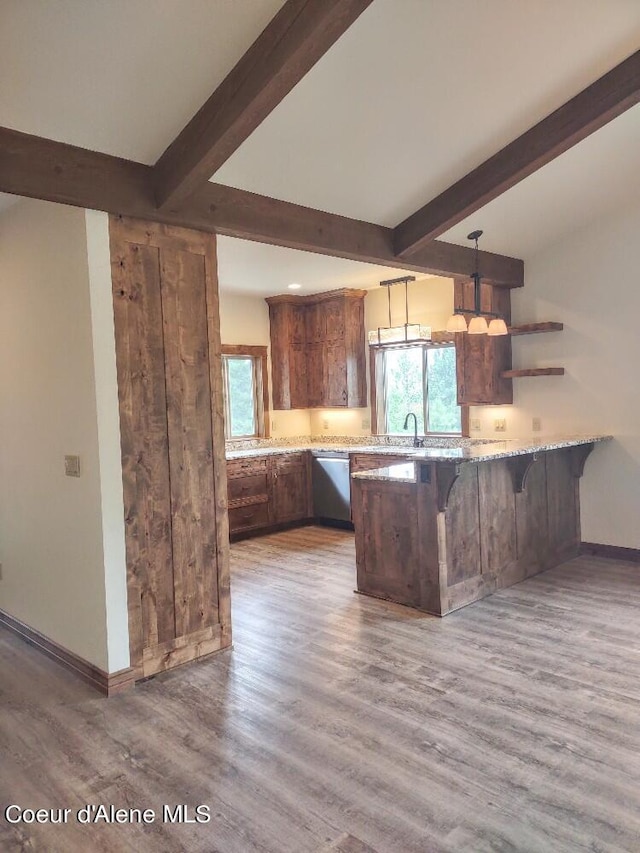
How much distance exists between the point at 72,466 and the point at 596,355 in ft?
13.4

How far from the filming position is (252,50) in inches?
95.2

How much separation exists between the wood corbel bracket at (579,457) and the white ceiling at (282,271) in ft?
6.91

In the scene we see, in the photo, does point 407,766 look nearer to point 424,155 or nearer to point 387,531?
point 387,531

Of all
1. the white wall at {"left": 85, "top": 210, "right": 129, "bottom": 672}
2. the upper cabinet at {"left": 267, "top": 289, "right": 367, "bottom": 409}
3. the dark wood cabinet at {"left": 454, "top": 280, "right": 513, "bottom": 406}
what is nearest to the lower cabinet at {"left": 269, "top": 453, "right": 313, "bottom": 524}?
the upper cabinet at {"left": 267, "top": 289, "right": 367, "bottom": 409}

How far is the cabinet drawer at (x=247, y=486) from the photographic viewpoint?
6023mm

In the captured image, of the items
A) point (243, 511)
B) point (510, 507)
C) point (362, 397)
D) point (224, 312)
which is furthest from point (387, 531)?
point (224, 312)

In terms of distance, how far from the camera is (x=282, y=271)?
552 centimetres

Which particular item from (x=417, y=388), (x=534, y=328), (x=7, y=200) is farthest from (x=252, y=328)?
(x=7, y=200)

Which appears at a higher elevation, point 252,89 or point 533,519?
point 252,89

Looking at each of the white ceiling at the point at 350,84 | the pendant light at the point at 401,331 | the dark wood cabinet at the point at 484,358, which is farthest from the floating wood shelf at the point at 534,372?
the white ceiling at the point at 350,84

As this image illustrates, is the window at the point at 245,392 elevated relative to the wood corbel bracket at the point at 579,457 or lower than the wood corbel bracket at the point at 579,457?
elevated

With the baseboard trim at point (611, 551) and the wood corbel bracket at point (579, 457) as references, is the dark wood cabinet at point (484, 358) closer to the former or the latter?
the wood corbel bracket at point (579, 457)

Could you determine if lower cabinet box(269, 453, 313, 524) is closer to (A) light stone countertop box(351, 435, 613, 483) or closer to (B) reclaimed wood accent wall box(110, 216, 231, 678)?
(A) light stone countertop box(351, 435, 613, 483)

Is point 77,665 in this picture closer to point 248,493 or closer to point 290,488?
point 248,493
